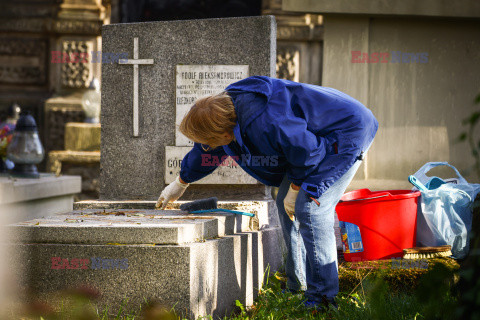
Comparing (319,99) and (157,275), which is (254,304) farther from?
(319,99)

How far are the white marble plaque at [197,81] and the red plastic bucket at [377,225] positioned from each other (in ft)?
4.02

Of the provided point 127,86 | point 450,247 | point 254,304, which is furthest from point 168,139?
point 450,247

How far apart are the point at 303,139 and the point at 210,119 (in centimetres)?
46

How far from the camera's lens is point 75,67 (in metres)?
8.36

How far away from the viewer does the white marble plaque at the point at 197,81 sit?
168 inches

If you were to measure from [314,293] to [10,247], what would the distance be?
1.50 meters

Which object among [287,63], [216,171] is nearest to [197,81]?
[216,171]

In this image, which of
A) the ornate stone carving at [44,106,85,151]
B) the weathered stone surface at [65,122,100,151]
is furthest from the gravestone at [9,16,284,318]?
the ornate stone carving at [44,106,85,151]

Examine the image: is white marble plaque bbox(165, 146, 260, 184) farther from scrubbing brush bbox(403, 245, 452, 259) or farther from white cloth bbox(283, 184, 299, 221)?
scrubbing brush bbox(403, 245, 452, 259)

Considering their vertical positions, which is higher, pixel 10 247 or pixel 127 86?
pixel 127 86

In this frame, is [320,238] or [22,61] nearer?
[320,238]

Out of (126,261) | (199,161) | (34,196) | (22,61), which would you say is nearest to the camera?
(126,261)

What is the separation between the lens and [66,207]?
243 inches

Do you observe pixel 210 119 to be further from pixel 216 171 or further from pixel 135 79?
pixel 135 79
